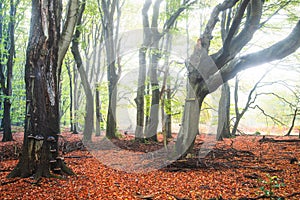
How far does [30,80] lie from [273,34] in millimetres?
12040

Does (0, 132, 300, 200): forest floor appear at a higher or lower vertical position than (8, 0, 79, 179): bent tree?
lower

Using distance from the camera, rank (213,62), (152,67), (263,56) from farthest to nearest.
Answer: (152,67), (213,62), (263,56)

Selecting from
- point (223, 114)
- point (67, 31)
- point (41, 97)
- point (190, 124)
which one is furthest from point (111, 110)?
point (41, 97)

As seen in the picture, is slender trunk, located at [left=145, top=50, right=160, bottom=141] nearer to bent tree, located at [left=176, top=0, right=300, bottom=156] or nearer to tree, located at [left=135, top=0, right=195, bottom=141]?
tree, located at [left=135, top=0, right=195, bottom=141]

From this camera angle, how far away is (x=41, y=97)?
15.6 ft

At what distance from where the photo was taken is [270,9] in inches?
439

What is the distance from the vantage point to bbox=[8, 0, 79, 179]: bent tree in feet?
15.5

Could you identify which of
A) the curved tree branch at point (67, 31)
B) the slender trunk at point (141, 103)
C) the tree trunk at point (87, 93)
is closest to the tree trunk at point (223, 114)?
the slender trunk at point (141, 103)

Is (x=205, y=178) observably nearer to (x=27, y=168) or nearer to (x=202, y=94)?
(x=202, y=94)

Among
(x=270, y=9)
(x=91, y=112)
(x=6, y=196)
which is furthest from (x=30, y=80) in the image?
(x=270, y=9)

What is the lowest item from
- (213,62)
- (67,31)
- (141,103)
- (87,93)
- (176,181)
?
(176,181)

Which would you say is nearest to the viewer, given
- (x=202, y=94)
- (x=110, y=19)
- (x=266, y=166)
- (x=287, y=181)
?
(x=287, y=181)

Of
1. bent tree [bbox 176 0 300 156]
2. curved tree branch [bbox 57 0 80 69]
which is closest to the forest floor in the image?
bent tree [bbox 176 0 300 156]

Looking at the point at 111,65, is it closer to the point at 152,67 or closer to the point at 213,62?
the point at 152,67
